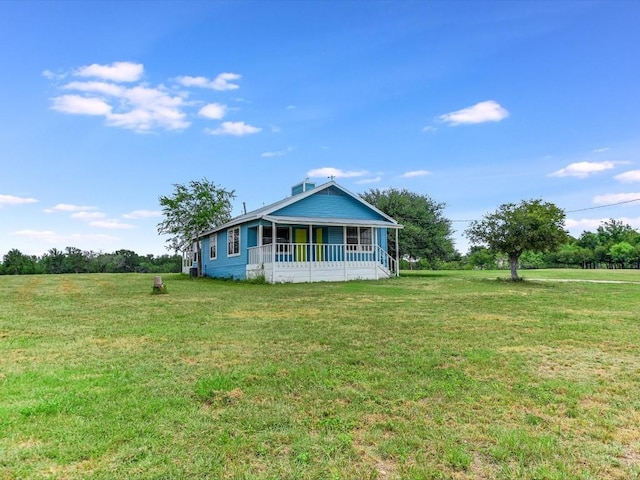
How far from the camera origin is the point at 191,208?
24.4 m

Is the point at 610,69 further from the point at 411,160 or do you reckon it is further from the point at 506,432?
the point at 506,432

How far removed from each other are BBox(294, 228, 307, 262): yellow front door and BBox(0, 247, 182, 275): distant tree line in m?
26.7

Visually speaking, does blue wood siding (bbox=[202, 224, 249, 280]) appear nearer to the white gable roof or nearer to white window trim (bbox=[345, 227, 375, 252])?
the white gable roof

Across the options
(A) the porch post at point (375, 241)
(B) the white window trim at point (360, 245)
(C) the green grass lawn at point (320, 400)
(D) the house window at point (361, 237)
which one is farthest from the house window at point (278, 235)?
(C) the green grass lawn at point (320, 400)

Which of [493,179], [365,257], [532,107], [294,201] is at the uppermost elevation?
[532,107]

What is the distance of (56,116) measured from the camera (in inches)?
727

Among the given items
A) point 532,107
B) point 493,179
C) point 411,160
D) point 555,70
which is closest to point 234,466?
point 555,70

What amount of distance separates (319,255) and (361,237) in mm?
2701

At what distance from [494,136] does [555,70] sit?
18.2ft

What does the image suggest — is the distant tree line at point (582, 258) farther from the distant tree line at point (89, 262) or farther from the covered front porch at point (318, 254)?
the distant tree line at point (89, 262)

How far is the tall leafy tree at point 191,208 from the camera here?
23891 mm

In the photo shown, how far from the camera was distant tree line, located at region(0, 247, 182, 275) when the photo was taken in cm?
4209

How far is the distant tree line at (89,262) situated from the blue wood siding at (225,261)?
→ 1889cm

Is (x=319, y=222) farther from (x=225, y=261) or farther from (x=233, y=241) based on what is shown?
(x=225, y=261)
